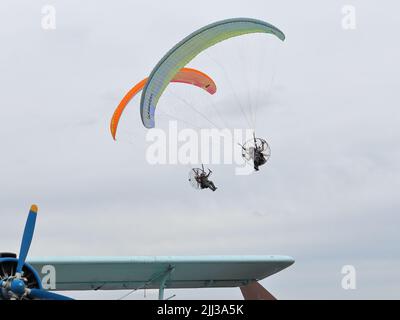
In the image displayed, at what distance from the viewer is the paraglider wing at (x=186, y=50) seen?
949 inches

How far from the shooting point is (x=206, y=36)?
2428 cm

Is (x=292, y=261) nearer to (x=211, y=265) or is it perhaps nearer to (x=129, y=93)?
(x=211, y=265)

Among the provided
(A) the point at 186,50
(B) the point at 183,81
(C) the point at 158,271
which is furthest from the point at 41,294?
(B) the point at 183,81

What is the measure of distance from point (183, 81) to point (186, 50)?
5.46 metres

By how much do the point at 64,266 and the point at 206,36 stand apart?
902cm

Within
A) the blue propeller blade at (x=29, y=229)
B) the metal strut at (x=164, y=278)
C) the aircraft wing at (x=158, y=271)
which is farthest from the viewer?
the metal strut at (x=164, y=278)

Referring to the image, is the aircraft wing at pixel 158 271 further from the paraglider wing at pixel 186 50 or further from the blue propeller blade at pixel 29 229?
the blue propeller blade at pixel 29 229

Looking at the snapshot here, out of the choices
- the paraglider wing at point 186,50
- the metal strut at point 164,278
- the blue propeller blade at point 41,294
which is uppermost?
the paraglider wing at point 186,50

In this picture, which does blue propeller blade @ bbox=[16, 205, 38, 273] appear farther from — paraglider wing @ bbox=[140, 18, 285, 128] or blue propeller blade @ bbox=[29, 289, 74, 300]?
paraglider wing @ bbox=[140, 18, 285, 128]

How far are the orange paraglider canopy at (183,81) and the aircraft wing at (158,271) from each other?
233 inches

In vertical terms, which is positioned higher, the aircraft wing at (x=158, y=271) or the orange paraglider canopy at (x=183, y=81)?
the orange paraglider canopy at (x=183, y=81)

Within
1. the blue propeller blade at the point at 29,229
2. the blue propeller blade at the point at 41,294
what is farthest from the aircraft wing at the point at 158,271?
the blue propeller blade at the point at 41,294

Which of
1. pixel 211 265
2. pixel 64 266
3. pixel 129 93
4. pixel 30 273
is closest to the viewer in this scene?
pixel 30 273
